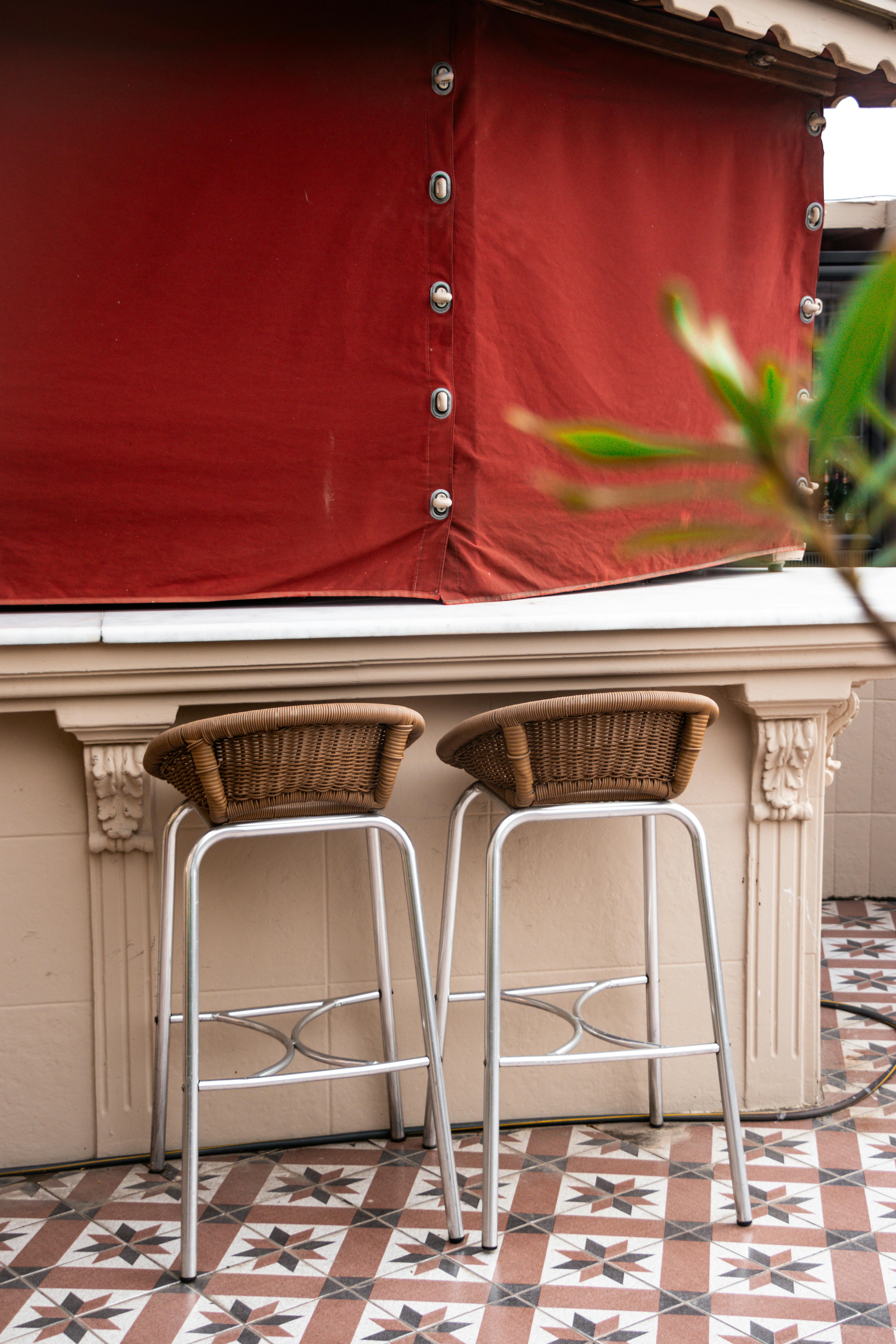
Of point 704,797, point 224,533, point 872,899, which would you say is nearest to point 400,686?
point 224,533

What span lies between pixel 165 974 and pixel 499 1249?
0.74m

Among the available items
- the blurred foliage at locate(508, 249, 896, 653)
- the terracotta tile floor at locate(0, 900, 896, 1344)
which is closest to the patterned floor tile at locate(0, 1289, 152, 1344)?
the terracotta tile floor at locate(0, 900, 896, 1344)

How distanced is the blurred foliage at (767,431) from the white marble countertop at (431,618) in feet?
6.14

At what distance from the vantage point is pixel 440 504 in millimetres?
2521

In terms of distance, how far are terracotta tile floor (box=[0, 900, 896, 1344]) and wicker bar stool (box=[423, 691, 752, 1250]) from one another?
114 millimetres

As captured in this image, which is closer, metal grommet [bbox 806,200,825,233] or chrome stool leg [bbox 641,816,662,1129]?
chrome stool leg [bbox 641,816,662,1129]

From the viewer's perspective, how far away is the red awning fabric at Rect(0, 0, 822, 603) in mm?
2359

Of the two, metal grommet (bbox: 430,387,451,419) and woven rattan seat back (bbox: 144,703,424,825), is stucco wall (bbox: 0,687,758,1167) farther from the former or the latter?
metal grommet (bbox: 430,387,451,419)

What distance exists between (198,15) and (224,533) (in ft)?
3.30

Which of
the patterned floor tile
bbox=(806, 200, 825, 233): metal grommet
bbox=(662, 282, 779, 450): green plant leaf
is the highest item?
bbox=(806, 200, 825, 233): metal grommet

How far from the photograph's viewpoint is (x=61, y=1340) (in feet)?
5.85

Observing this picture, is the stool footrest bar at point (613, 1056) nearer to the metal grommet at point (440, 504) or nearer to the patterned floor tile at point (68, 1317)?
the patterned floor tile at point (68, 1317)

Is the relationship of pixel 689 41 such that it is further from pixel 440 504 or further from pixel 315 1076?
pixel 315 1076

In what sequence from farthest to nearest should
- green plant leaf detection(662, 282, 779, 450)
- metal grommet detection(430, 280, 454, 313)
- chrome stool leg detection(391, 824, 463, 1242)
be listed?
metal grommet detection(430, 280, 454, 313), chrome stool leg detection(391, 824, 463, 1242), green plant leaf detection(662, 282, 779, 450)
